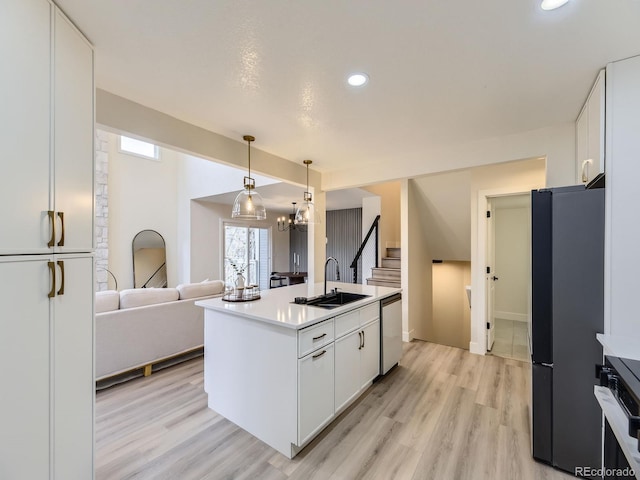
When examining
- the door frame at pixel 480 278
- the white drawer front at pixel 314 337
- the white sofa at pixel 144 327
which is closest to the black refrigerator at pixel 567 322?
the white drawer front at pixel 314 337

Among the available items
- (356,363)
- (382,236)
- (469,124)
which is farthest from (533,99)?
(382,236)

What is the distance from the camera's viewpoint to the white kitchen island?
193 centimetres

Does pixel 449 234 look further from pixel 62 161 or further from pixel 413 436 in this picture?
pixel 62 161

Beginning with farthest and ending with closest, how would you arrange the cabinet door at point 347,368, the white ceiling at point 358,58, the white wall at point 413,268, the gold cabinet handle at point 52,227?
the white wall at point 413,268
the cabinet door at point 347,368
the white ceiling at point 358,58
the gold cabinet handle at point 52,227

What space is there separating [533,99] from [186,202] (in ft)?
20.8

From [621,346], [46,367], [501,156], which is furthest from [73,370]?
[501,156]

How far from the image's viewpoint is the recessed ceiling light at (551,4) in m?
1.26

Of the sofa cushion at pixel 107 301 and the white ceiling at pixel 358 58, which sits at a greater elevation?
the white ceiling at pixel 358 58

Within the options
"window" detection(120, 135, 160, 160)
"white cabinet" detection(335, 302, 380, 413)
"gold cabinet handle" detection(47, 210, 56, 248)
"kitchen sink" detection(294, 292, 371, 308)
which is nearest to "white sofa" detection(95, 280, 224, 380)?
"kitchen sink" detection(294, 292, 371, 308)

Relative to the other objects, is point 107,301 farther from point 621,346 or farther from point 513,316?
→ point 513,316

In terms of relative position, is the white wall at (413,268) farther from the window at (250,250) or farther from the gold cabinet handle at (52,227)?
the window at (250,250)

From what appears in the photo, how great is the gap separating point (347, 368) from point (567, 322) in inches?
62.3

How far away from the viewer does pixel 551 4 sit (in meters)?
1.28

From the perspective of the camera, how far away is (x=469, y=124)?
2609 mm
